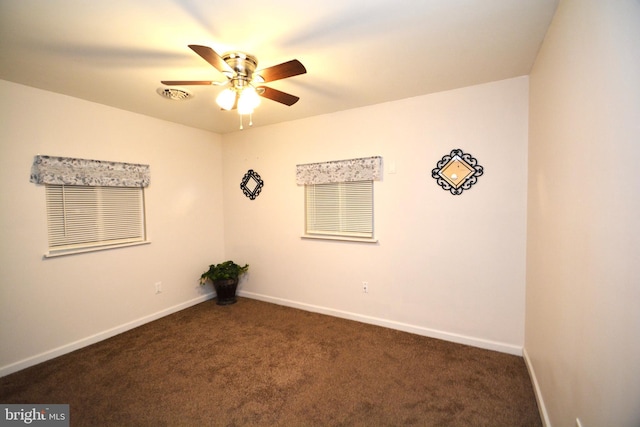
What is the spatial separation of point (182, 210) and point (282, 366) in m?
2.47

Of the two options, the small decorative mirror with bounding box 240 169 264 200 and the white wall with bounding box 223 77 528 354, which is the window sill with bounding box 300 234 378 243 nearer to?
the white wall with bounding box 223 77 528 354

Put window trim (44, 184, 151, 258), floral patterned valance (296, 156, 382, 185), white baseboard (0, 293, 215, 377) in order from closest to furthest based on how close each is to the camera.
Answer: white baseboard (0, 293, 215, 377)
window trim (44, 184, 151, 258)
floral patterned valance (296, 156, 382, 185)

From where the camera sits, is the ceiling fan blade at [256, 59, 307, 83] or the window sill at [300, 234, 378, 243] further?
the window sill at [300, 234, 378, 243]

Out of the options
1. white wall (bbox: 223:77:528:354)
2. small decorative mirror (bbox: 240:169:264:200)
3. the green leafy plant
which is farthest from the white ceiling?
the green leafy plant

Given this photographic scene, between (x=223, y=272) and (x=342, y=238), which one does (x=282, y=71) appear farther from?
(x=223, y=272)

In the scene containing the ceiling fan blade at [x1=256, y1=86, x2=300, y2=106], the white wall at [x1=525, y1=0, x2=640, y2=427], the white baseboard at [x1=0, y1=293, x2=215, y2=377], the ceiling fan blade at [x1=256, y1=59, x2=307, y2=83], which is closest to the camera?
the white wall at [x1=525, y1=0, x2=640, y2=427]

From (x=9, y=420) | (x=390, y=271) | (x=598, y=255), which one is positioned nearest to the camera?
(x=598, y=255)

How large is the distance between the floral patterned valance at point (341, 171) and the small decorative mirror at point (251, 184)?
68cm

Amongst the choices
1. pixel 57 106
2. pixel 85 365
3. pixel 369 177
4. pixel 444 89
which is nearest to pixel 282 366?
pixel 85 365

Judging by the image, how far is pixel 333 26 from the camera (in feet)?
5.52

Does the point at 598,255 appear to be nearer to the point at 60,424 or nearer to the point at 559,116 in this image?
the point at 559,116

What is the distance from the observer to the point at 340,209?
11.1 ft

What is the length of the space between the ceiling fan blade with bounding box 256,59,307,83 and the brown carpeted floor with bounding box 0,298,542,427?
7.41ft

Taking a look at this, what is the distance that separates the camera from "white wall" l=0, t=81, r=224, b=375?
2.34 m
